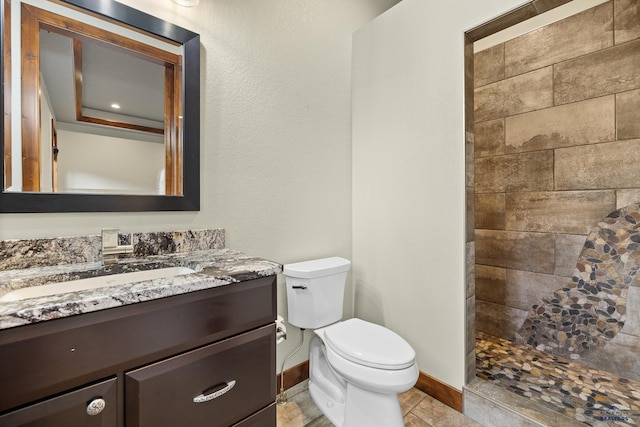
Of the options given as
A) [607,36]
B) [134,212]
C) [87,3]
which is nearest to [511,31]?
[607,36]

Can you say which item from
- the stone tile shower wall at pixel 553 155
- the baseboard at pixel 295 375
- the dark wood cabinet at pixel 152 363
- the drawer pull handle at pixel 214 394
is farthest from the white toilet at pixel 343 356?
the stone tile shower wall at pixel 553 155

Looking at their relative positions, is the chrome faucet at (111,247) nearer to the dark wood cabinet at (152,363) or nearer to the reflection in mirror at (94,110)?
the reflection in mirror at (94,110)

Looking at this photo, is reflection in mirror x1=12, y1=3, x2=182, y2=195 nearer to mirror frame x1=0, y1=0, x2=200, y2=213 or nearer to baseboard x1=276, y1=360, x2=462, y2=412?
mirror frame x1=0, y1=0, x2=200, y2=213

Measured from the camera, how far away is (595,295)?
1955 millimetres

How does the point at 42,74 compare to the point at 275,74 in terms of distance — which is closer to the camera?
the point at 42,74

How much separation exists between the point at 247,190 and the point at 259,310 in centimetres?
79

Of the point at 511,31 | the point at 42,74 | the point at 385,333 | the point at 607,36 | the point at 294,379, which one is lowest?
the point at 294,379

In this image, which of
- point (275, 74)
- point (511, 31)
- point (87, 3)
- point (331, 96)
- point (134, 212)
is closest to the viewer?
point (87, 3)

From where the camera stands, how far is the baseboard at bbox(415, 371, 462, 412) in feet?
5.36

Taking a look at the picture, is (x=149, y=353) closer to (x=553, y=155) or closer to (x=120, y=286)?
(x=120, y=286)

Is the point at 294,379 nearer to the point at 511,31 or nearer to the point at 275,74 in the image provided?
the point at 275,74

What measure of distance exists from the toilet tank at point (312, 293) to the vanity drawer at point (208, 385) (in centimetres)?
59

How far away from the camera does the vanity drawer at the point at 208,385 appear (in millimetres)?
784

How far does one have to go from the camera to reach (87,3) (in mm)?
1154
